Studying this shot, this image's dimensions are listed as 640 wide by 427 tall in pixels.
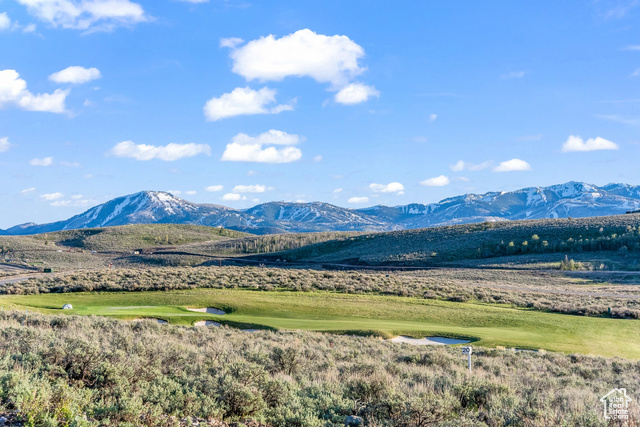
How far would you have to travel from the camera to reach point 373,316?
24.5m

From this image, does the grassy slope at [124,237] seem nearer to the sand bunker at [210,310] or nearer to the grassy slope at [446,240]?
the grassy slope at [446,240]

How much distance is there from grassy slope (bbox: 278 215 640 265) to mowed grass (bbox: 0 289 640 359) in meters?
48.6

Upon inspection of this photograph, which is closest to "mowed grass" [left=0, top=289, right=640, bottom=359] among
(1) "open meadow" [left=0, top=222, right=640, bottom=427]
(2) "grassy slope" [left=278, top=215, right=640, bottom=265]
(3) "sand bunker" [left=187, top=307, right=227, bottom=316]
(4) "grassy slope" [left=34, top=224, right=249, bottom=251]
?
(1) "open meadow" [left=0, top=222, right=640, bottom=427]

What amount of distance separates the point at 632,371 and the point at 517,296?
842 inches

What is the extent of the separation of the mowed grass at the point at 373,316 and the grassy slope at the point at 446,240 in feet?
159

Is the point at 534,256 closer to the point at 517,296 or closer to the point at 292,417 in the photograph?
the point at 517,296

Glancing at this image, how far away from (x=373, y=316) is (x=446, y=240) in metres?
67.2

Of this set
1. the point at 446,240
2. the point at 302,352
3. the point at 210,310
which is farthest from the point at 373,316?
the point at 446,240

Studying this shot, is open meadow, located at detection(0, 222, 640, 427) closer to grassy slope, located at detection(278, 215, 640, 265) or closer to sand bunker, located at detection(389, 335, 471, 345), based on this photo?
sand bunker, located at detection(389, 335, 471, 345)

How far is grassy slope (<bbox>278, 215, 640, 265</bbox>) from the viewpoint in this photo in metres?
77.7

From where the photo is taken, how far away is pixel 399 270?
66188 millimetres

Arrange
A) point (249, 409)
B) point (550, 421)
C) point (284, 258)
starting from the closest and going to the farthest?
point (550, 421)
point (249, 409)
point (284, 258)

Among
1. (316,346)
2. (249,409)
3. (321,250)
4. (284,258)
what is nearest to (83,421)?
(249,409)

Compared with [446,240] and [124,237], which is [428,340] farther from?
[124,237]
